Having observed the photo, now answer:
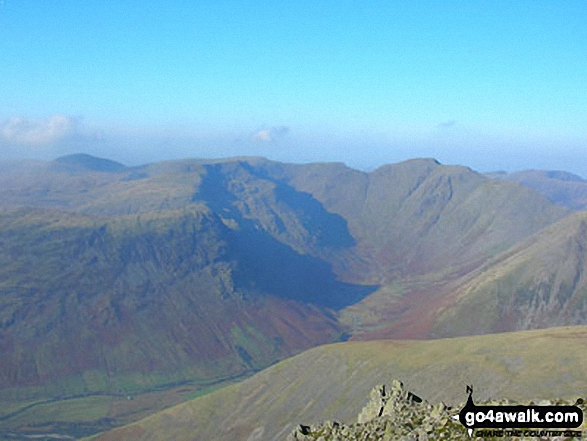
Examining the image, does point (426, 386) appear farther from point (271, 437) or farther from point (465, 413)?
point (465, 413)

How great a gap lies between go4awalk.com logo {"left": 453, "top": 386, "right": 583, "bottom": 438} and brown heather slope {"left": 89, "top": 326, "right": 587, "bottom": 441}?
58449 mm

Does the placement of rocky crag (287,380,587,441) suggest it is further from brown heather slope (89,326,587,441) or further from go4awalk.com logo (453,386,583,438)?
brown heather slope (89,326,587,441)

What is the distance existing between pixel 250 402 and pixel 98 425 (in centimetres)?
8704

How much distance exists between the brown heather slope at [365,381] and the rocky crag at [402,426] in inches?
1363

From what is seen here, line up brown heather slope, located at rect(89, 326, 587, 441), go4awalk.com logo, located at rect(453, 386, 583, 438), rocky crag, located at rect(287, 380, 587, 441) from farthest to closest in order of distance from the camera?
brown heather slope, located at rect(89, 326, 587, 441), rocky crag, located at rect(287, 380, 587, 441), go4awalk.com logo, located at rect(453, 386, 583, 438)

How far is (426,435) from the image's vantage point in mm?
41750

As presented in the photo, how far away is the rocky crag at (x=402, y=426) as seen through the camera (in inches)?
1542

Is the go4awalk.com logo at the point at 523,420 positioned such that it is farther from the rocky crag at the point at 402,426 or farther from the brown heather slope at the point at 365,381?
the brown heather slope at the point at 365,381

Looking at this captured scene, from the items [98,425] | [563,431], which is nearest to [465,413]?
[563,431]

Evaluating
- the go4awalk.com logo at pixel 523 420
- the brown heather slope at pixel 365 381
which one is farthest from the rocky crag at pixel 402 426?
the brown heather slope at pixel 365 381

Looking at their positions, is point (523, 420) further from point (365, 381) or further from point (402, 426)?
point (365, 381)

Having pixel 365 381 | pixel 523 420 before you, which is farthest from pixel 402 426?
pixel 365 381

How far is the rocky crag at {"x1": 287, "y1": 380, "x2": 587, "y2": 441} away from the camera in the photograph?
3916cm

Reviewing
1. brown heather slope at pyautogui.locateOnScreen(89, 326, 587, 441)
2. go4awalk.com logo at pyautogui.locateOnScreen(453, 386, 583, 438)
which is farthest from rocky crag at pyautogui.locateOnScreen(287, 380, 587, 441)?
brown heather slope at pyautogui.locateOnScreen(89, 326, 587, 441)
